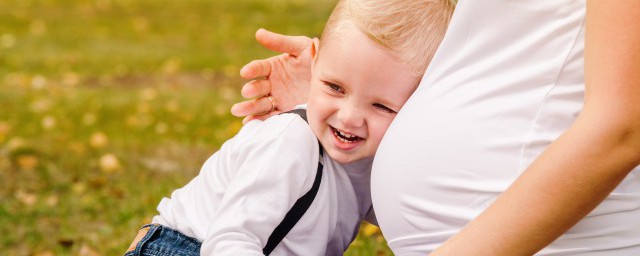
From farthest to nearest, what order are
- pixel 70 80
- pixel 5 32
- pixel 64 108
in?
pixel 5 32, pixel 70 80, pixel 64 108

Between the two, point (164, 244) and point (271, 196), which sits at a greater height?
point (271, 196)

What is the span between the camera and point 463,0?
168cm

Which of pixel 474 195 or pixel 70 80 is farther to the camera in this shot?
pixel 70 80

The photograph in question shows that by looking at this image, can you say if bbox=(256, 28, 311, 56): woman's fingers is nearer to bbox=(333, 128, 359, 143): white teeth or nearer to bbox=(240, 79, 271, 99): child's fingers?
bbox=(240, 79, 271, 99): child's fingers

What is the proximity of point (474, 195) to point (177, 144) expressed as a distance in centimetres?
451

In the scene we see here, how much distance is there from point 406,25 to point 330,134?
11.6 inches

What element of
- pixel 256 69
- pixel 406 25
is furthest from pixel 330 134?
pixel 256 69

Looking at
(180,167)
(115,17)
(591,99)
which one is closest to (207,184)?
(591,99)

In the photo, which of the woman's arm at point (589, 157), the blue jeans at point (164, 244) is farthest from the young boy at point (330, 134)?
the woman's arm at point (589, 157)

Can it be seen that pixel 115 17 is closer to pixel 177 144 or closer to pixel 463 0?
pixel 177 144

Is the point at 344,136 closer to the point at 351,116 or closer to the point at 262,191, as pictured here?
the point at 351,116

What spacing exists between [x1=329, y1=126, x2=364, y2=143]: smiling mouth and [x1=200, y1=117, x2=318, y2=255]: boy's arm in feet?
0.17

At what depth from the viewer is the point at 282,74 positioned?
2.44 meters

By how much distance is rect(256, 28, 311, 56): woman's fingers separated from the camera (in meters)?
2.37
